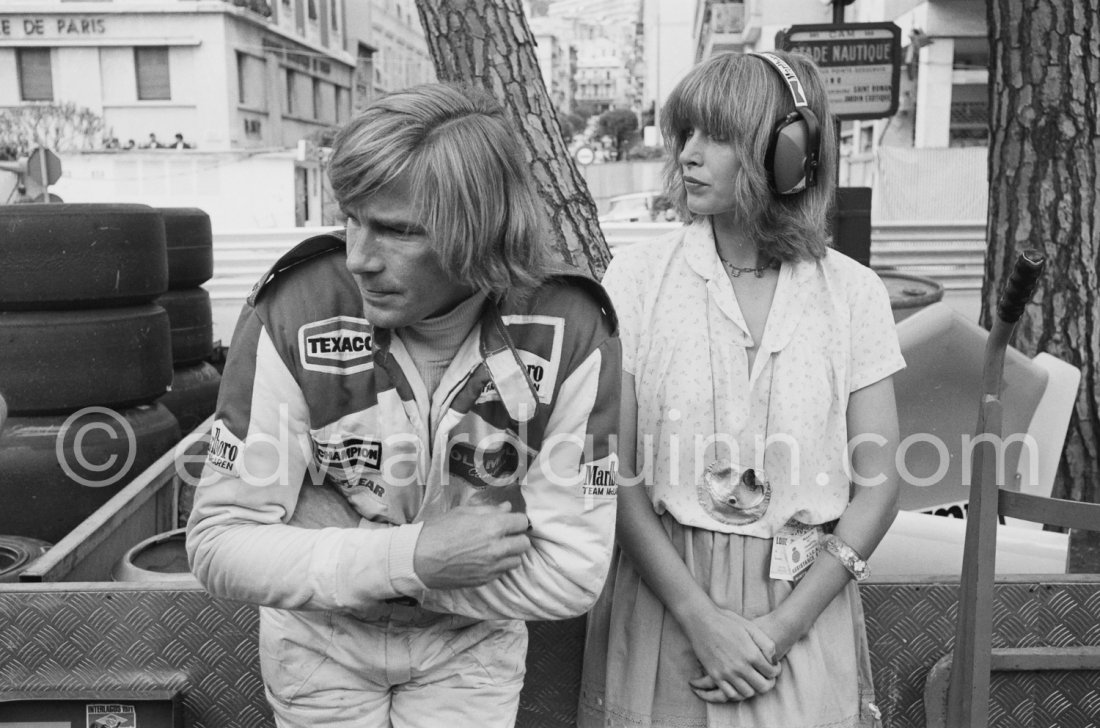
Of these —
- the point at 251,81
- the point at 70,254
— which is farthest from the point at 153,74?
the point at 70,254

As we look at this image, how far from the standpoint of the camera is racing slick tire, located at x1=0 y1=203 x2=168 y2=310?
398 centimetres

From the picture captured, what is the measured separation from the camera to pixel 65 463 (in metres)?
4.02

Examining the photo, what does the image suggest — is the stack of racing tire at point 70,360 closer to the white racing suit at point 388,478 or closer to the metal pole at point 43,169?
the white racing suit at point 388,478

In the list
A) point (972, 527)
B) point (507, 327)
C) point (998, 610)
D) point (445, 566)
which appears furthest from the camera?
point (998, 610)

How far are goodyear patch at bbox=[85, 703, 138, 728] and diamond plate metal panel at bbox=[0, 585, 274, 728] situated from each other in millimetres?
34

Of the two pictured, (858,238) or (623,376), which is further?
(858,238)

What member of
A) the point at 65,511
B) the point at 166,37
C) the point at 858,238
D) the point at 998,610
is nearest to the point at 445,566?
the point at 998,610

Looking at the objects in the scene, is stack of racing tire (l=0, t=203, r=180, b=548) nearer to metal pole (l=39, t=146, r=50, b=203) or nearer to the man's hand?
the man's hand

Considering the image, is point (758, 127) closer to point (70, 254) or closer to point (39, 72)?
point (70, 254)

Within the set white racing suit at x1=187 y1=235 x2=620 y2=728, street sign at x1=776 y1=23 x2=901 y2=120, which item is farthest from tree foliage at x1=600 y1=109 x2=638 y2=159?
white racing suit at x1=187 y1=235 x2=620 y2=728

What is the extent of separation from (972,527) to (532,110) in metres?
2.43

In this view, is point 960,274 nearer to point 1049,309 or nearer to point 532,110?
point 1049,309

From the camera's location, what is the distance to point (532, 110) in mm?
3834

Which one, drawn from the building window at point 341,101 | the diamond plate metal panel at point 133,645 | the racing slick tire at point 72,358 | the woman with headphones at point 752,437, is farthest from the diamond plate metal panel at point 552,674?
the building window at point 341,101
